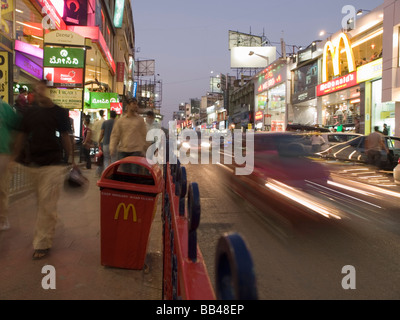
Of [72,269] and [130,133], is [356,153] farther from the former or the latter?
[72,269]

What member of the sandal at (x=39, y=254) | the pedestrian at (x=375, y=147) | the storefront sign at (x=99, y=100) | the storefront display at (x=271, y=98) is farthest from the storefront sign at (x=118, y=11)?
the sandal at (x=39, y=254)

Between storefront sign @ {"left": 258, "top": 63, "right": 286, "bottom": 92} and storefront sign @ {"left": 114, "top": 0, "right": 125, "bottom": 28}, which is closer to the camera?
storefront sign @ {"left": 114, "top": 0, "right": 125, "bottom": 28}

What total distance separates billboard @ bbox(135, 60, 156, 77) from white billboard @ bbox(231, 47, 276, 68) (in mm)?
15195

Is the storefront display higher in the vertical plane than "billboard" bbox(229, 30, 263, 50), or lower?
lower

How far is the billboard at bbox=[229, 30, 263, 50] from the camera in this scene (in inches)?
2424

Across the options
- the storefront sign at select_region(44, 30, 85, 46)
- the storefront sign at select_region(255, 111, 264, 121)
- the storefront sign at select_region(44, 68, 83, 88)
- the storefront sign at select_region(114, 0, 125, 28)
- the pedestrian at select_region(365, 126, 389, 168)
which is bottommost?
the pedestrian at select_region(365, 126, 389, 168)

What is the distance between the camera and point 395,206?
7.44 meters

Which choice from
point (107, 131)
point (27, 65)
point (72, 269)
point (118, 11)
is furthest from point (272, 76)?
point (72, 269)

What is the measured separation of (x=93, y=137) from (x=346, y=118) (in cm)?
1973

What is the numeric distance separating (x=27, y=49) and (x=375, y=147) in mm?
12422

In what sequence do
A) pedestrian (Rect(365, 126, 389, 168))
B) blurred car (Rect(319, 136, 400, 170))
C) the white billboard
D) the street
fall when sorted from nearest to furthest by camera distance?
1. the street
2. pedestrian (Rect(365, 126, 389, 168))
3. blurred car (Rect(319, 136, 400, 170))
4. the white billboard

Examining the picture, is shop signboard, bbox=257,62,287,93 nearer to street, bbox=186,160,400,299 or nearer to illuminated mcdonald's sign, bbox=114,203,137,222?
street, bbox=186,160,400,299

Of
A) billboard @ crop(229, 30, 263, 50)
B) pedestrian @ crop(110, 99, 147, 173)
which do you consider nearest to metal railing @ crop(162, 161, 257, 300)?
pedestrian @ crop(110, 99, 147, 173)

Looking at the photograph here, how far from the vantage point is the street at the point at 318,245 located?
364cm
